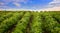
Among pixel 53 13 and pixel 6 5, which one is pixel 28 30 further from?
pixel 53 13

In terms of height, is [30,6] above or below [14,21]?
above

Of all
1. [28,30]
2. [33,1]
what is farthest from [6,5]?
[28,30]

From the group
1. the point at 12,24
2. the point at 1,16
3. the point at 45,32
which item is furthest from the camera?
the point at 1,16

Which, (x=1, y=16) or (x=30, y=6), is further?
(x=1, y=16)

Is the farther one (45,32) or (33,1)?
(33,1)

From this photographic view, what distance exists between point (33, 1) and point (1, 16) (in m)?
2.45

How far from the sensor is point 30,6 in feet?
37.7

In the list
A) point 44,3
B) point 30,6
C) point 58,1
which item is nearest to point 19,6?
point 30,6

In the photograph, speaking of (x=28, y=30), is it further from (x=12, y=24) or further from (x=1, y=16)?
(x=1, y=16)

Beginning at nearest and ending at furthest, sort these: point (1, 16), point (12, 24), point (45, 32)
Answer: point (45, 32), point (12, 24), point (1, 16)

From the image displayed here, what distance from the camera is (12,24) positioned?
11125 millimetres

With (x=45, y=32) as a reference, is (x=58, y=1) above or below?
above

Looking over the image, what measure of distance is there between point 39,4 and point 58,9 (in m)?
1.16

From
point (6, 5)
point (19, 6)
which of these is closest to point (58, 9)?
point (19, 6)
